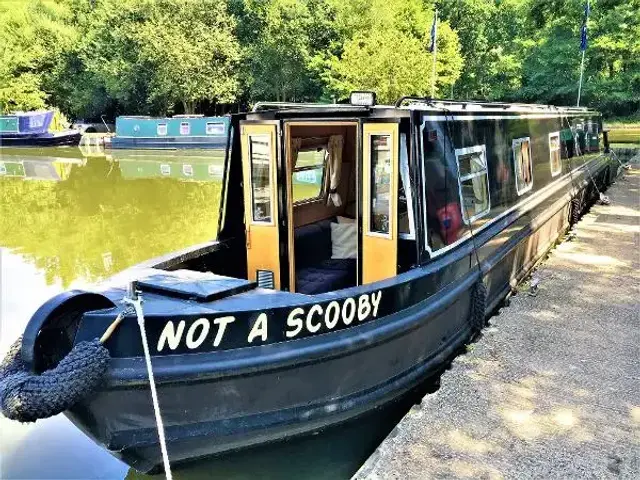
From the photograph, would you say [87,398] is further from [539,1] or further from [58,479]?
[539,1]

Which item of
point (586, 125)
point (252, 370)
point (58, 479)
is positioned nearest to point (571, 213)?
point (586, 125)

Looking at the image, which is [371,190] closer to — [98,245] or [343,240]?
[343,240]

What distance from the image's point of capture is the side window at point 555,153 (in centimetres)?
897

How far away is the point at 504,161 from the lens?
6598mm

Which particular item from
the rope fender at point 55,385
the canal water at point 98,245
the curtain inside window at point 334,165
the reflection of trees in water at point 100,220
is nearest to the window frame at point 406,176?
the canal water at point 98,245

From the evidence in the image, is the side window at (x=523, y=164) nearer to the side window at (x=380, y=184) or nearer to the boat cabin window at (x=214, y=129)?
the side window at (x=380, y=184)

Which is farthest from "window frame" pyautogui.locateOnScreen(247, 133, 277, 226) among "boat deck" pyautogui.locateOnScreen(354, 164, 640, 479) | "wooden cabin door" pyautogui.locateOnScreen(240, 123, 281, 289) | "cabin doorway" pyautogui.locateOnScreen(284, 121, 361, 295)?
"boat deck" pyautogui.locateOnScreen(354, 164, 640, 479)

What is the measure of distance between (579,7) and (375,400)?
2754 cm

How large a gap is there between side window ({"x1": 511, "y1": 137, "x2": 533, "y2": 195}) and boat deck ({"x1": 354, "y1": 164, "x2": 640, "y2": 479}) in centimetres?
140

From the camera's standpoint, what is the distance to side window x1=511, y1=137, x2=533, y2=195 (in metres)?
7.07

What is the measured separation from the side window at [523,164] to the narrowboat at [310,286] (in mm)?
53

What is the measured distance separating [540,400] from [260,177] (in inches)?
110

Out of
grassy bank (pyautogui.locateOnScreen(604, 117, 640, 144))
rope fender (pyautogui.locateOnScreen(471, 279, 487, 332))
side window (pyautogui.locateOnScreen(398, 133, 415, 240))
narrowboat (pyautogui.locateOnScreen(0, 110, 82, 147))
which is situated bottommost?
rope fender (pyautogui.locateOnScreen(471, 279, 487, 332))

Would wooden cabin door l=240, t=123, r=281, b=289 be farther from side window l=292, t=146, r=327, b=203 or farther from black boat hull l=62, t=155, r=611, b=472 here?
black boat hull l=62, t=155, r=611, b=472
